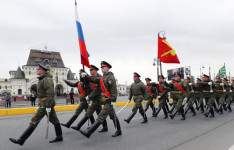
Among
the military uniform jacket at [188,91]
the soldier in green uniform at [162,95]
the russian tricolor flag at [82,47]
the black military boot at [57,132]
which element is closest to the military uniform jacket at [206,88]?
the military uniform jacket at [188,91]

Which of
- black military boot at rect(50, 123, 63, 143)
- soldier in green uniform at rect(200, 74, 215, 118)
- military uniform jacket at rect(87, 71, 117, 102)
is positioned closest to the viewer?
black military boot at rect(50, 123, 63, 143)

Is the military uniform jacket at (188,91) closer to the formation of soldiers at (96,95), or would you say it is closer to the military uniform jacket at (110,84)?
the formation of soldiers at (96,95)

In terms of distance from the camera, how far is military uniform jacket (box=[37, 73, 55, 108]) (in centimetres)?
455

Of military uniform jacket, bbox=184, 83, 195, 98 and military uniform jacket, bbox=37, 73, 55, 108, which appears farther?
military uniform jacket, bbox=184, 83, 195, 98

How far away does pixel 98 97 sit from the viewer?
5824 millimetres

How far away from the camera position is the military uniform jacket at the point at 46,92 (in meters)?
4.55

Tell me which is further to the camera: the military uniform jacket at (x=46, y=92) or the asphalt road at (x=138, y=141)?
the military uniform jacket at (x=46, y=92)

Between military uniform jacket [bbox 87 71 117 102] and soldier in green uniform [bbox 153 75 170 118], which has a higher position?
military uniform jacket [bbox 87 71 117 102]

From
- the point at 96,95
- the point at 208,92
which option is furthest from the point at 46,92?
the point at 208,92

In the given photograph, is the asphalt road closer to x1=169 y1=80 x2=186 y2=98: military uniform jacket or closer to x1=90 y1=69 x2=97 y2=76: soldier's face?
x1=90 y1=69 x2=97 y2=76: soldier's face

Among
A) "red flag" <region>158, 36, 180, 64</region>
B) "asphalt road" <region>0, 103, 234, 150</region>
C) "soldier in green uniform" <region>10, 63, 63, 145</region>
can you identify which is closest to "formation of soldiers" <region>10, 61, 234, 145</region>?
"soldier in green uniform" <region>10, 63, 63, 145</region>

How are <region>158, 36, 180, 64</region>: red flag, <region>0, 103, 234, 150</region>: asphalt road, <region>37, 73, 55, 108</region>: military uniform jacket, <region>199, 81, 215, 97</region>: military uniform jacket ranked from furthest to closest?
<region>158, 36, 180, 64</region>: red flag < <region>199, 81, 215, 97</region>: military uniform jacket < <region>37, 73, 55, 108</region>: military uniform jacket < <region>0, 103, 234, 150</region>: asphalt road

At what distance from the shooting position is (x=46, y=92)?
4.62 m

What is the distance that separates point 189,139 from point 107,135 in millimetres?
2265
